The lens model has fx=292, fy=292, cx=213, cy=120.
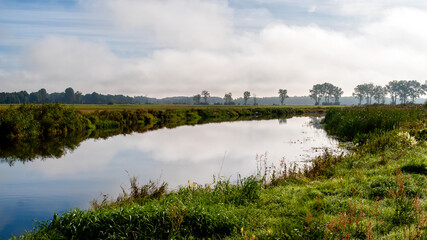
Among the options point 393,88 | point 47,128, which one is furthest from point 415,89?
point 47,128

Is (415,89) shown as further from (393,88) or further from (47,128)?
(47,128)

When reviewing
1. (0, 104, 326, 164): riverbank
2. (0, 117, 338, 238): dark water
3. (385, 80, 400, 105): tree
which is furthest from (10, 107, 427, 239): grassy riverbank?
(385, 80, 400, 105): tree

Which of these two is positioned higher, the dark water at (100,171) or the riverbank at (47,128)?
the riverbank at (47,128)

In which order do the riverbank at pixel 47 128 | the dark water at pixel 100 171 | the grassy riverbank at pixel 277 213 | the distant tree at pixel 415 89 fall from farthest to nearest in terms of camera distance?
the distant tree at pixel 415 89
the riverbank at pixel 47 128
the dark water at pixel 100 171
the grassy riverbank at pixel 277 213

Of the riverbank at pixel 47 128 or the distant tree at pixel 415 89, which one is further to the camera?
the distant tree at pixel 415 89

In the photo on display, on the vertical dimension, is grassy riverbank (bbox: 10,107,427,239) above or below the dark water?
above

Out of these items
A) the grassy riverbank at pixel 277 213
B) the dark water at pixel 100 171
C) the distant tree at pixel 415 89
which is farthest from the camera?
the distant tree at pixel 415 89

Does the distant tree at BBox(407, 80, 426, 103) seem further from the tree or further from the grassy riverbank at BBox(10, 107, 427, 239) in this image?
the grassy riverbank at BBox(10, 107, 427, 239)

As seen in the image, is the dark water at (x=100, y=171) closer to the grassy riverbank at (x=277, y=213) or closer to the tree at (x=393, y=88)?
the grassy riverbank at (x=277, y=213)

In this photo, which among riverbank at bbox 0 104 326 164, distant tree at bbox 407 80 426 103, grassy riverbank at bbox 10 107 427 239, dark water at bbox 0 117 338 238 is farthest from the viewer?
distant tree at bbox 407 80 426 103

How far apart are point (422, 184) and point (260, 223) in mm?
4949

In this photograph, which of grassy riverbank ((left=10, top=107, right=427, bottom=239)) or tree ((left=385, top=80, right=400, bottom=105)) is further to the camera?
tree ((left=385, top=80, right=400, bottom=105))

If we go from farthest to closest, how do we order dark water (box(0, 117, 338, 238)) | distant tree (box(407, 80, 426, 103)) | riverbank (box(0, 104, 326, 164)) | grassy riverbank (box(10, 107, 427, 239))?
distant tree (box(407, 80, 426, 103)), riverbank (box(0, 104, 326, 164)), dark water (box(0, 117, 338, 238)), grassy riverbank (box(10, 107, 427, 239))

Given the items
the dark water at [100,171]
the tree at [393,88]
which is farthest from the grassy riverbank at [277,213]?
the tree at [393,88]
